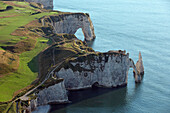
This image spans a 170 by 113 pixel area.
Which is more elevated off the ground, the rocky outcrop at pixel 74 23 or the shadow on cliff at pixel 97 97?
the rocky outcrop at pixel 74 23

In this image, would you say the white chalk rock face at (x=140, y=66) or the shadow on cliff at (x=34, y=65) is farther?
the white chalk rock face at (x=140, y=66)

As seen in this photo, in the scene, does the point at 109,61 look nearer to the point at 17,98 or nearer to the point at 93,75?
the point at 93,75

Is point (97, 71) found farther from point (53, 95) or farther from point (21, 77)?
point (21, 77)

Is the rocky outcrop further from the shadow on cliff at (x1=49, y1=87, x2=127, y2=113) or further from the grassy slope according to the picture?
the shadow on cliff at (x1=49, y1=87, x2=127, y2=113)

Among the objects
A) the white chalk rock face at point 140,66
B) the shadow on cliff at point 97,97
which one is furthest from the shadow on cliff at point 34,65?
the white chalk rock face at point 140,66

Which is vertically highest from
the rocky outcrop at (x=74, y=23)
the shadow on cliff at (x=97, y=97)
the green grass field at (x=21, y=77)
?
the rocky outcrop at (x=74, y=23)

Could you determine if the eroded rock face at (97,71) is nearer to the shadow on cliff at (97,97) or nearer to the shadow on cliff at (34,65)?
the shadow on cliff at (97,97)

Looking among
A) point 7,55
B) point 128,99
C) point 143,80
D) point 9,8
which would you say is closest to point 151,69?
point 143,80
